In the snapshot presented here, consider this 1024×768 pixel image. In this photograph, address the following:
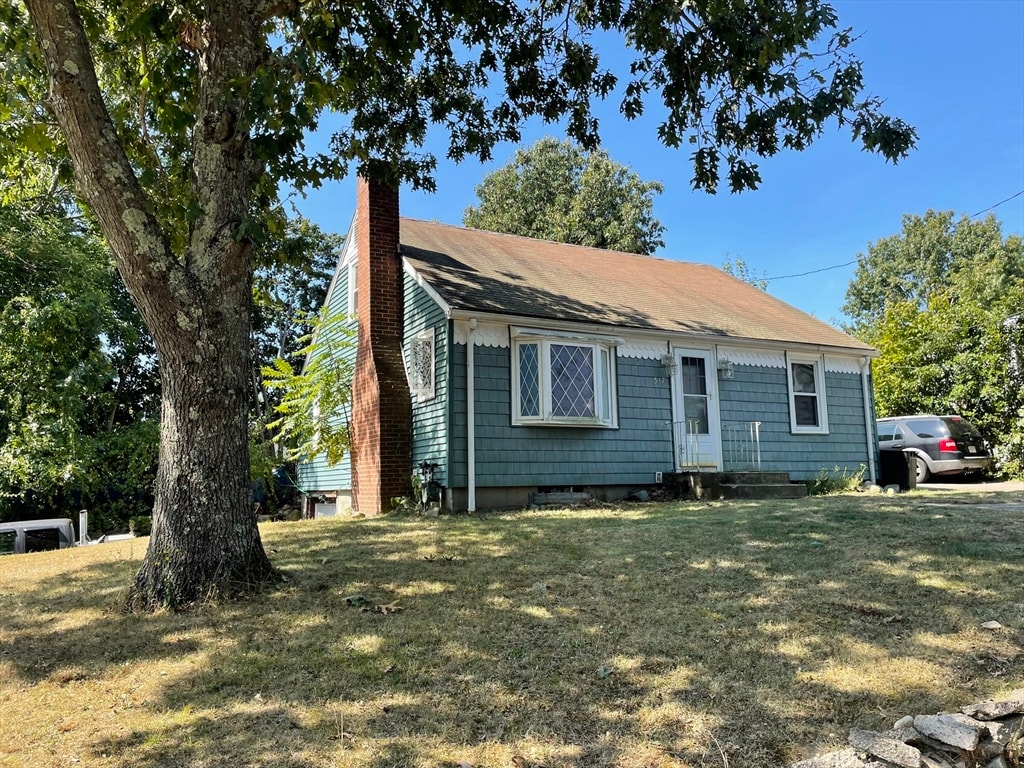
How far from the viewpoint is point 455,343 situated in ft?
32.5

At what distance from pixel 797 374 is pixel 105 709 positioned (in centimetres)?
1282

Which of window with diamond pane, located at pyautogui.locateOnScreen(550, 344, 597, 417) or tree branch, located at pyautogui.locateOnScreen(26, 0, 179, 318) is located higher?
tree branch, located at pyautogui.locateOnScreen(26, 0, 179, 318)

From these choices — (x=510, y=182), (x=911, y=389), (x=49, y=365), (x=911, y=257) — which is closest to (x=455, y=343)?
(x=49, y=365)

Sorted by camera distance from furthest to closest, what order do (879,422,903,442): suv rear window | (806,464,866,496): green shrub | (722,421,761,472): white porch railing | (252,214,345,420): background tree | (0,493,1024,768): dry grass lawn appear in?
(252,214,345,420): background tree, (879,422,903,442): suv rear window, (806,464,866,496): green shrub, (722,421,761,472): white porch railing, (0,493,1024,768): dry grass lawn

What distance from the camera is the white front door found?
1185 centimetres

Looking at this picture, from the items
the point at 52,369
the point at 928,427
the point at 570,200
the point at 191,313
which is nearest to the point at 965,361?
the point at 928,427

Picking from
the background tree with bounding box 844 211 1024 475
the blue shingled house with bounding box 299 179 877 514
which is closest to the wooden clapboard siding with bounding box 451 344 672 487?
the blue shingled house with bounding box 299 179 877 514

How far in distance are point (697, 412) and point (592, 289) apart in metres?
3.05

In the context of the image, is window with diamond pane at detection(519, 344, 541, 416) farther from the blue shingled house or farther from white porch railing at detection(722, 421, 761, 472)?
white porch railing at detection(722, 421, 761, 472)

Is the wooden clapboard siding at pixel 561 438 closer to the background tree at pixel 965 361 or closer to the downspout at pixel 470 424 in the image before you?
the downspout at pixel 470 424

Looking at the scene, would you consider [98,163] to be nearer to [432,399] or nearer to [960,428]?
[432,399]

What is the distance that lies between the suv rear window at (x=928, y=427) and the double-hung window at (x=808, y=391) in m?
3.80

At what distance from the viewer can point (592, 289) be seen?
1281 cm

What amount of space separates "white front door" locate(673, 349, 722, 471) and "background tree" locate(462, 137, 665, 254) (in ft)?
47.3
